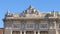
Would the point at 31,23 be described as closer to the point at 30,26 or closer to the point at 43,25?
the point at 30,26

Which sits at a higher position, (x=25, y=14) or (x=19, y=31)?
(x=25, y=14)

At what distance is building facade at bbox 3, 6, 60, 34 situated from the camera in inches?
2163

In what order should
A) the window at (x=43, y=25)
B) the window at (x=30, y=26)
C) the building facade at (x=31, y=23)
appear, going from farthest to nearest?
the window at (x=30, y=26) → the window at (x=43, y=25) → the building facade at (x=31, y=23)

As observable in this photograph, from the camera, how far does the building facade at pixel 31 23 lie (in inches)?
2163

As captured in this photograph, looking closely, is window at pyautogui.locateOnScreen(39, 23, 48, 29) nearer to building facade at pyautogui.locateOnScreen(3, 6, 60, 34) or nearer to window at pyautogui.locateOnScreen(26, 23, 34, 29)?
building facade at pyautogui.locateOnScreen(3, 6, 60, 34)

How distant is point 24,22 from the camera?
55.6 m

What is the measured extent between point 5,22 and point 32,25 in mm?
6458

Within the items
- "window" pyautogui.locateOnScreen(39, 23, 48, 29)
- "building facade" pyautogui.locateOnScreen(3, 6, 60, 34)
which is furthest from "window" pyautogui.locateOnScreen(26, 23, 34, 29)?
"window" pyautogui.locateOnScreen(39, 23, 48, 29)

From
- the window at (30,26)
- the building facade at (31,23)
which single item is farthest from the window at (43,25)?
the window at (30,26)

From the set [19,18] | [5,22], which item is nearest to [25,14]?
[19,18]

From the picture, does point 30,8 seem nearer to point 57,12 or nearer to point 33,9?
point 33,9

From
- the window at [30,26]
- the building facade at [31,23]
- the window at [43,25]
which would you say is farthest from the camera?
the window at [30,26]

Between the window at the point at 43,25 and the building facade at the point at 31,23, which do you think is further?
the window at the point at 43,25

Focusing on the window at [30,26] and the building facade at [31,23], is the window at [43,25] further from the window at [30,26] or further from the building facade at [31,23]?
the window at [30,26]
